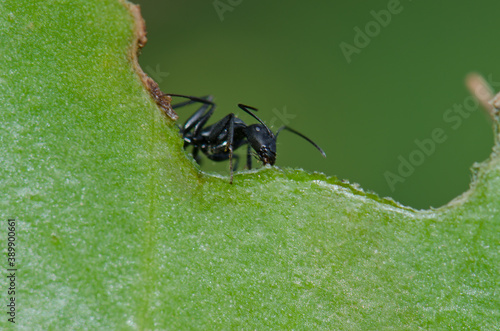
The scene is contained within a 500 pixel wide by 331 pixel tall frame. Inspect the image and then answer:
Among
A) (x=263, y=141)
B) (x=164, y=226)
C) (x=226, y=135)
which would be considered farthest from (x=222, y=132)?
(x=164, y=226)

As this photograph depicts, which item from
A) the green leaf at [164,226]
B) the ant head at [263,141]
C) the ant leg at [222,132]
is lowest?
the ant leg at [222,132]

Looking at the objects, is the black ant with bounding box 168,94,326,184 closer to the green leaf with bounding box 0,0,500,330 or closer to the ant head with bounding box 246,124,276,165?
the ant head with bounding box 246,124,276,165

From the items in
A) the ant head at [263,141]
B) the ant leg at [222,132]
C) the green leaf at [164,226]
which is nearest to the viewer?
the green leaf at [164,226]

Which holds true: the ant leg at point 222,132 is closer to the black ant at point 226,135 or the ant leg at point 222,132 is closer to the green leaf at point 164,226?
the black ant at point 226,135

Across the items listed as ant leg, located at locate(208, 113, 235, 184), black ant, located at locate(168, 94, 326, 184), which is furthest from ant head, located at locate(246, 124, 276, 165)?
ant leg, located at locate(208, 113, 235, 184)

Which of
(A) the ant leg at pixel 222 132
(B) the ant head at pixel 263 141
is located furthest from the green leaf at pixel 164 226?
(A) the ant leg at pixel 222 132

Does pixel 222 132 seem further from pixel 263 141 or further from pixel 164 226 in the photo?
pixel 164 226

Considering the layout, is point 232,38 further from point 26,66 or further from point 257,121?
point 26,66

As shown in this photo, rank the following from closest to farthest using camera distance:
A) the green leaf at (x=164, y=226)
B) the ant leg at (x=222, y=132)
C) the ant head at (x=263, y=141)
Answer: the green leaf at (x=164, y=226)
the ant head at (x=263, y=141)
the ant leg at (x=222, y=132)

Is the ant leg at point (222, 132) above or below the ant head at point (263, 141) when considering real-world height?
below
